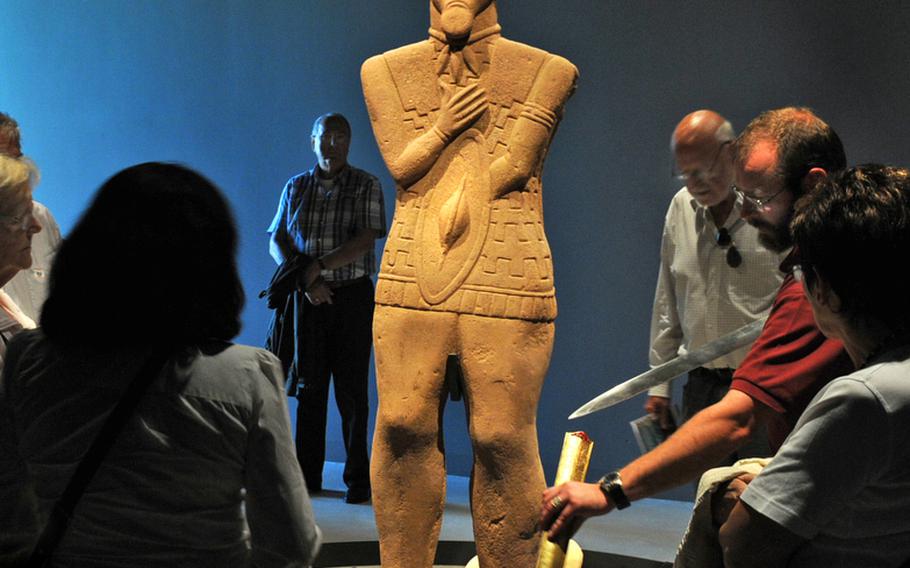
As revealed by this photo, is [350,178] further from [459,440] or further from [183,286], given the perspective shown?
[183,286]

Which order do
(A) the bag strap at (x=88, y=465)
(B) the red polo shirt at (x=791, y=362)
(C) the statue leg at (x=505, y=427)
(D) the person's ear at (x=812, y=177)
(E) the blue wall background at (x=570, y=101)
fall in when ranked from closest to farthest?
(A) the bag strap at (x=88, y=465) < (B) the red polo shirt at (x=791, y=362) < (D) the person's ear at (x=812, y=177) < (C) the statue leg at (x=505, y=427) < (E) the blue wall background at (x=570, y=101)

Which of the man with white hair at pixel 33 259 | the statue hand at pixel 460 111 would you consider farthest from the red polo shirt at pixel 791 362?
the man with white hair at pixel 33 259

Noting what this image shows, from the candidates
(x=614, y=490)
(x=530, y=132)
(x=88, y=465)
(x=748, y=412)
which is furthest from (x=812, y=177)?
(x=88, y=465)

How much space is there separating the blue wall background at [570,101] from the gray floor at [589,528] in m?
0.41

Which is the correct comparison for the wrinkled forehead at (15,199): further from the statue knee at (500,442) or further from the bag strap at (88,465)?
the statue knee at (500,442)

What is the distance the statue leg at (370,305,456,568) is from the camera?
3.49 m

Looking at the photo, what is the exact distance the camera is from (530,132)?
353 centimetres

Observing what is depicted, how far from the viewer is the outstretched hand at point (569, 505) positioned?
224cm

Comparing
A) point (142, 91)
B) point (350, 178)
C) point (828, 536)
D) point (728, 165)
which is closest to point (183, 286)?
point (828, 536)

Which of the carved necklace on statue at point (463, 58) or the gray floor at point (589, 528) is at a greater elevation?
the carved necklace on statue at point (463, 58)

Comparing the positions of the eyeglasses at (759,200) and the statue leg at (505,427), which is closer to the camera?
the eyeglasses at (759,200)

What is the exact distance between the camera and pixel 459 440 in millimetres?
6453

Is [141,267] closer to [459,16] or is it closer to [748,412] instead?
[748,412]

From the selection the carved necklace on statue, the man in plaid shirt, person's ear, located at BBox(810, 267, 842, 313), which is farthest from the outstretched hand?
the man in plaid shirt
